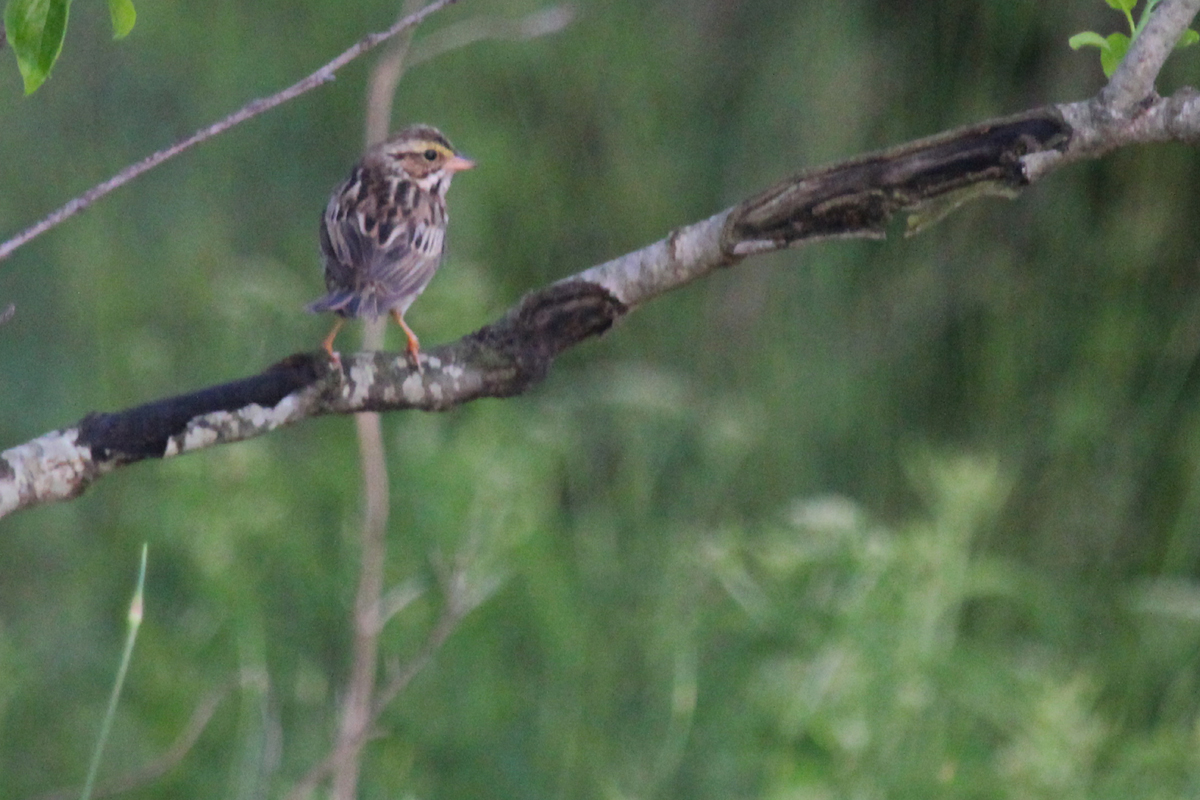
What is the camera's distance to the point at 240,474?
15.9 ft

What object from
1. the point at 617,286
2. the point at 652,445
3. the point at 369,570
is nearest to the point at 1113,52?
the point at 617,286

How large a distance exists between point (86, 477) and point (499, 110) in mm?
5113

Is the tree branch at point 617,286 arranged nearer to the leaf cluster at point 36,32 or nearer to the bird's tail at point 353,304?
the leaf cluster at point 36,32

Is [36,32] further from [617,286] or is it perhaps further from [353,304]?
[353,304]

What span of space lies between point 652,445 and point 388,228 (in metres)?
1.95

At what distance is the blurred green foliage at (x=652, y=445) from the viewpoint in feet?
15.3

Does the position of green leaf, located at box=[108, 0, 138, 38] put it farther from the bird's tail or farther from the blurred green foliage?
the blurred green foliage

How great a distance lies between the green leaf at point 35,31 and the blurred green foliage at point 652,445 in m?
2.72

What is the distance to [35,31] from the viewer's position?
191 cm

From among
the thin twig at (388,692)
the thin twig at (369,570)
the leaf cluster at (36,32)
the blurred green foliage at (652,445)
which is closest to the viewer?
the leaf cluster at (36,32)

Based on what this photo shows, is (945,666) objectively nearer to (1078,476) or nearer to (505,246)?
(1078,476)

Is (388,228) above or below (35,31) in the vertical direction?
above

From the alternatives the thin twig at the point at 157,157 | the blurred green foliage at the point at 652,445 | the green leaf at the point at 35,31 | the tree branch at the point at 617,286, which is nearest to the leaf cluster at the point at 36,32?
the green leaf at the point at 35,31

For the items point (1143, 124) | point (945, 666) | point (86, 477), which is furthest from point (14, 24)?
point (945, 666)
